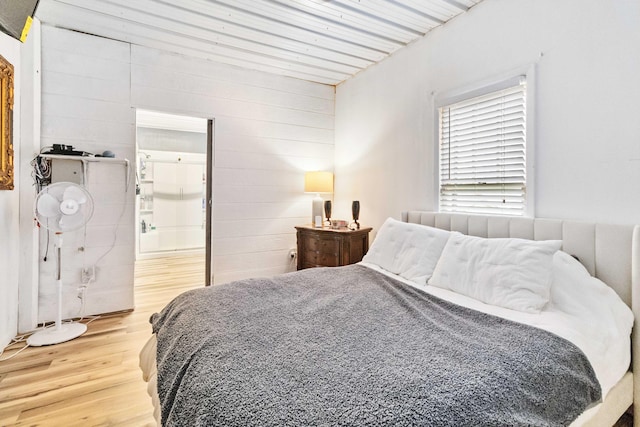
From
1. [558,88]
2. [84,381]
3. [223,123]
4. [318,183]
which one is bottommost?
[84,381]

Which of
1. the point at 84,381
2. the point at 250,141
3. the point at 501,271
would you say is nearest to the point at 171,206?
the point at 250,141

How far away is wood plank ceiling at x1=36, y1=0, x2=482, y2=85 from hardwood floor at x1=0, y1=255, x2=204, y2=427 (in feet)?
8.93

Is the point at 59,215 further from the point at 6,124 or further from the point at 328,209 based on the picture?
the point at 328,209

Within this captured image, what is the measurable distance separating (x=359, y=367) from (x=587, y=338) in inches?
42.5

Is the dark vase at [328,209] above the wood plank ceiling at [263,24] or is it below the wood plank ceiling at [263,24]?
below

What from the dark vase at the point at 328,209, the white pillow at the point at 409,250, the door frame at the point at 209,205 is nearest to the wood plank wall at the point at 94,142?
the door frame at the point at 209,205

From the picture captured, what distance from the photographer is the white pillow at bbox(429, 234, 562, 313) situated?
1618mm

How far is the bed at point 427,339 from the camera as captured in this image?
2.90 feet

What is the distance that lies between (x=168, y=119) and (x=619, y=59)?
5835 millimetres

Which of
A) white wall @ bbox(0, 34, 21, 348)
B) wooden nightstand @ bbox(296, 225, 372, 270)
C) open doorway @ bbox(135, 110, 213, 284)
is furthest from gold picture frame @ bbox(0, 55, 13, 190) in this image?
open doorway @ bbox(135, 110, 213, 284)

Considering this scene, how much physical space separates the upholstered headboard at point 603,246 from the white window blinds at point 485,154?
21cm

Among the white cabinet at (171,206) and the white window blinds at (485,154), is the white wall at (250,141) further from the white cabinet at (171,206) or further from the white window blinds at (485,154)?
the white cabinet at (171,206)

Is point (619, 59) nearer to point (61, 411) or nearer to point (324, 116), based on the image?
point (324, 116)

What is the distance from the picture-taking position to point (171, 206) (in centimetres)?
629
